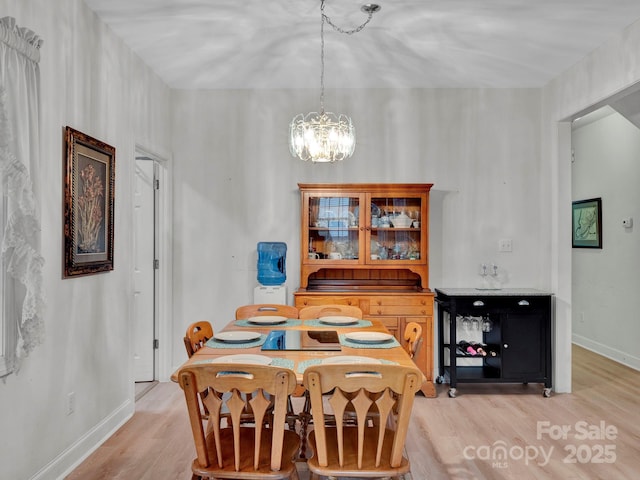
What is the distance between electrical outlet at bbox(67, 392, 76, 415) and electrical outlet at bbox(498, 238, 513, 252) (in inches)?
144

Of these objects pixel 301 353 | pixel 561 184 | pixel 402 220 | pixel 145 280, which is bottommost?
pixel 301 353

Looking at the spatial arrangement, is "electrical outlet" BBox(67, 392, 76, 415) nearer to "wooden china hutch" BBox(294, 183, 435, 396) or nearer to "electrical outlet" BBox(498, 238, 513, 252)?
"wooden china hutch" BBox(294, 183, 435, 396)

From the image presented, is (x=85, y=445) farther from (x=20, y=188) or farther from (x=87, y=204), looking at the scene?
(x=20, y=188)

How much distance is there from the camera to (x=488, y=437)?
3254 millimetres

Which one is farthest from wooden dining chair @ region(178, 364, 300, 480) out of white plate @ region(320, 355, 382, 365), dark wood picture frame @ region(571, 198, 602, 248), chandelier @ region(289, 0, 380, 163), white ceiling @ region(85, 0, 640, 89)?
dark wood picture frame @ region(571, 198, 602, 248)

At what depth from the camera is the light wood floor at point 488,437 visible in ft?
9.12

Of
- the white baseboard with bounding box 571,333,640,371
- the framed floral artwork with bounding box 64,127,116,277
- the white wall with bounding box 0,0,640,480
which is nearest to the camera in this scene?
the framed floral artwork with bounding box 64,127,116,277

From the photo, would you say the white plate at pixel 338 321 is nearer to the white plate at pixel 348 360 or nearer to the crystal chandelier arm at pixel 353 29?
the white plate at pixel 348 360

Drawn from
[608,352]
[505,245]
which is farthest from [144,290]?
[608,352]

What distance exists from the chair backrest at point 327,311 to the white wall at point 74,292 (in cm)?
132

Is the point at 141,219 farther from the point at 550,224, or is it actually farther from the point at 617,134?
the point at 617,134

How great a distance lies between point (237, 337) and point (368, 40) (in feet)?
7.67

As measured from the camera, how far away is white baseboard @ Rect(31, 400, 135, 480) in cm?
258

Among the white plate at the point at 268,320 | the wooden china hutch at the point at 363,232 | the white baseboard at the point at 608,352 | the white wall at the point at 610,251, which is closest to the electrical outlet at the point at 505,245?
the wooden china hutch at the point at 363,232
